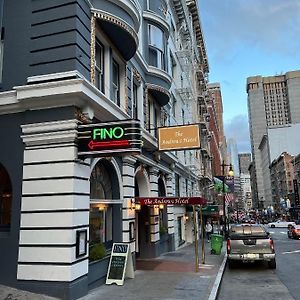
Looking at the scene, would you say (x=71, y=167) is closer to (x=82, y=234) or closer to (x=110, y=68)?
(x=82, y=234)

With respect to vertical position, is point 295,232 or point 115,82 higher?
point 115,82

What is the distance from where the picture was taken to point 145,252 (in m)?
19.0

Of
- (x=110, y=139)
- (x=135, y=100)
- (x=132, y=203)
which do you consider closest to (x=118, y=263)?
(x=132, y=203)

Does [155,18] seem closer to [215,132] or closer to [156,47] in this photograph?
[156,47]

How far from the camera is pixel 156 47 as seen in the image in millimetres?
19875

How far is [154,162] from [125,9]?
832 cm

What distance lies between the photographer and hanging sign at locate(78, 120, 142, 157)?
33.0 ft

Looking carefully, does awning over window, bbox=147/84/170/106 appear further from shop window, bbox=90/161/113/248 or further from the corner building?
shop window, bbox=90/161/113/248

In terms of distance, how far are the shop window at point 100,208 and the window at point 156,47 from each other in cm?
822

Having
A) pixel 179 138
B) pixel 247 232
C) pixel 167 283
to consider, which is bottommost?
pixel 167 283

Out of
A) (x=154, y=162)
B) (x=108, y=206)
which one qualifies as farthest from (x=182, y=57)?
(x=108, y=206)

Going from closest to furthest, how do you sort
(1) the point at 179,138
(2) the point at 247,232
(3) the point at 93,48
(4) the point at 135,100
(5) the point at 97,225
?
(3) the point at 93,48, (5) the point at 97,225, (1) the point at 179,138, (2) the point at 247,232, (4) the point at 135,100

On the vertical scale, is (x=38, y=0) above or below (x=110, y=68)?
above

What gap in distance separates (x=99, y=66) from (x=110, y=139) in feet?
13.8
